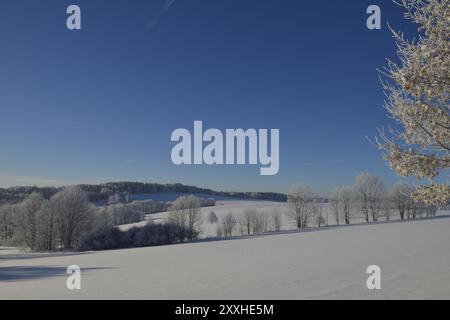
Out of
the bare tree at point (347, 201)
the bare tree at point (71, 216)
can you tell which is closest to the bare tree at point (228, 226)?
the bare tree at point (347, 201)

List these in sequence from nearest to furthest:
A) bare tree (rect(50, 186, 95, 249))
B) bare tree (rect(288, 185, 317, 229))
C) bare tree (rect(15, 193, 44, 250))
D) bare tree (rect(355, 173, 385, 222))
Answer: bare tree (rect(15, 193, 44, 250)) → bare tree (rect(50, 186, 95, 249)) → bare tree (rect(288, 185, 317, 229)) → bare tree (rect(355, 173, 385, 222))

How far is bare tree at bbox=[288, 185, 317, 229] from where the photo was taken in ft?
305

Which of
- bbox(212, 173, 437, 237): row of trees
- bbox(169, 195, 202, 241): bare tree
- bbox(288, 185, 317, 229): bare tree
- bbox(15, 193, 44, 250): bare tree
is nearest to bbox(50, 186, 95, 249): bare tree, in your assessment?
bbox(15, 193, 44, 250): bare tree

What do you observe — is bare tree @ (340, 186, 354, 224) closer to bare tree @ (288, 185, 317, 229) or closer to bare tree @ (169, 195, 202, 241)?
bare tree @ (288, 185, 317, 229)

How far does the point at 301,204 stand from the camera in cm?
9425

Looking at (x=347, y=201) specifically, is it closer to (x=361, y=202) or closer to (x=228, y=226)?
(x=361, y=202)

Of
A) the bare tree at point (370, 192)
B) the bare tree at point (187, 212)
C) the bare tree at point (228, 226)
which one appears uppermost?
the bare tree at point (370, 192)

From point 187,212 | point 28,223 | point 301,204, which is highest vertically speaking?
point 301,204

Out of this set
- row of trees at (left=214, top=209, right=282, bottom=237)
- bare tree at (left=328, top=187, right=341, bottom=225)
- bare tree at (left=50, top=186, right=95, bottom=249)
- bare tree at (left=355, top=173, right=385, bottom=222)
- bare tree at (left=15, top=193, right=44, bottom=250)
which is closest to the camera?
bare tree at (left=15, top=193, right=44, bottom=250)

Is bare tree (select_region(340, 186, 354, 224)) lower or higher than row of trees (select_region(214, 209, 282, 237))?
higher

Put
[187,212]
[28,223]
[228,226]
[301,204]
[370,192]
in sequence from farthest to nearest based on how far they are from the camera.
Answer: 1. [228,226]
2. [370,192]
3. [301,204]
4. [187,212]
5. [28,223]

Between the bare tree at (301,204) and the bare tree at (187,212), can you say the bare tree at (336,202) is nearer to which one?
the bare tree at (301,204)

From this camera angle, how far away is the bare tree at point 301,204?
3656 inches

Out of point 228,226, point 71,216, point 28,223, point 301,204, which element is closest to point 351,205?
point 301,204
